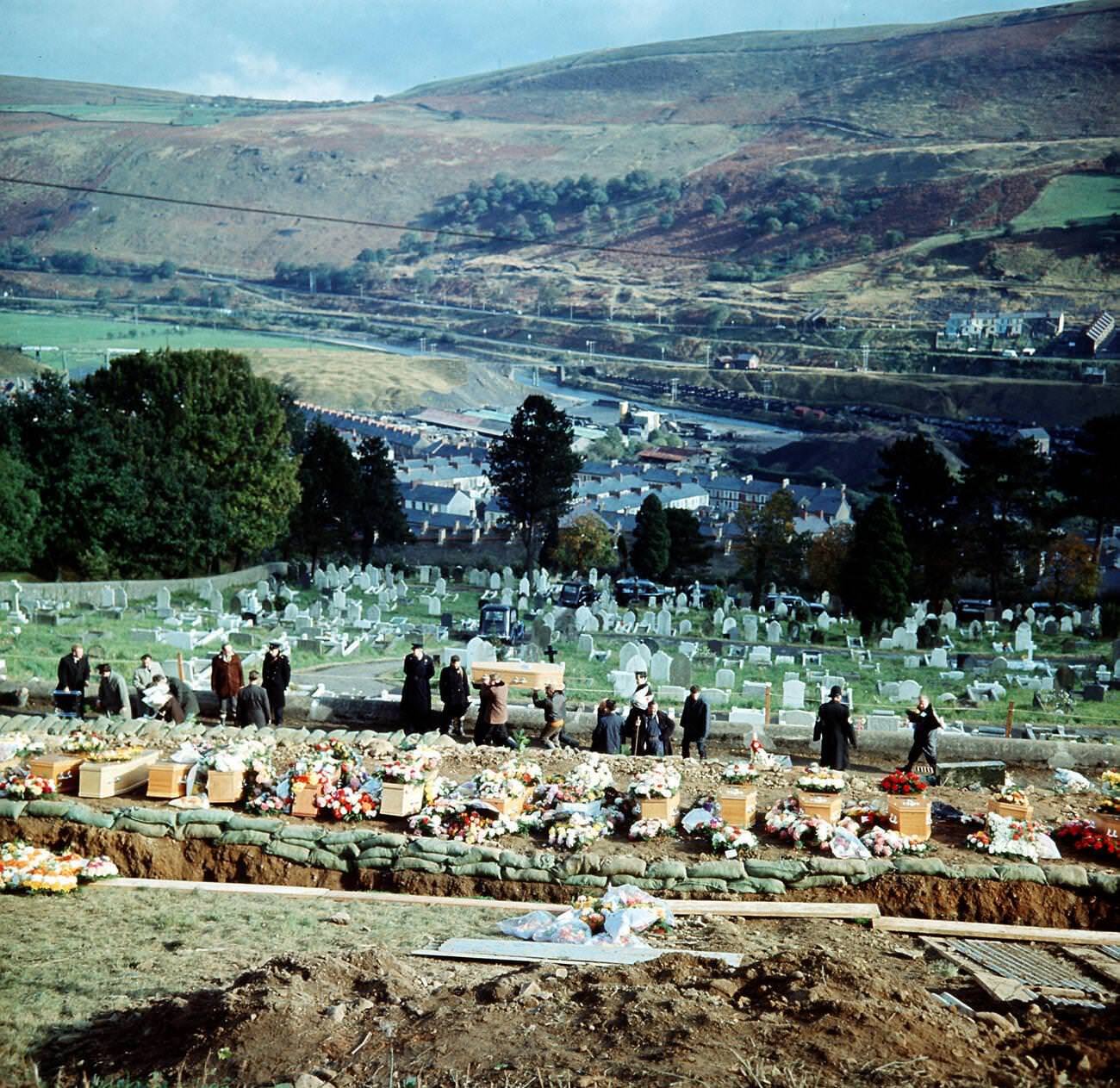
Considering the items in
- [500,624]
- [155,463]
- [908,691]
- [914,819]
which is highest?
[155,463]

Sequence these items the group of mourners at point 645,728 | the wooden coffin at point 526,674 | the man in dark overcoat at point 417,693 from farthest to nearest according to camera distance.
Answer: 1. the wooden coffin at point 526,674
2. the man in dark overcoat at point 417,693
3. the group of mourners at point 645,728

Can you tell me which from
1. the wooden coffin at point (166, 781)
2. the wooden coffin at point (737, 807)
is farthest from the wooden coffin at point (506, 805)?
the wooden coffin at point (166, 781)

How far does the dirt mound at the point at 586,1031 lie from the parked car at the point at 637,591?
85.9 feet

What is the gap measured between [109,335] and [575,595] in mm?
83281

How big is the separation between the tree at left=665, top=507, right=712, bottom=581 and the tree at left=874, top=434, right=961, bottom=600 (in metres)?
6.33

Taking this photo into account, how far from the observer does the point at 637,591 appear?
3797 cm

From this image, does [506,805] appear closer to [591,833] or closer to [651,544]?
[591,833]

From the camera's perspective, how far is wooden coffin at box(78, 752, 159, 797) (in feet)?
40.7

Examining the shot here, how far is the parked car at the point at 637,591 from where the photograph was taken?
36.1m

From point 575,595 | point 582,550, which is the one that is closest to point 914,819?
point 575,595

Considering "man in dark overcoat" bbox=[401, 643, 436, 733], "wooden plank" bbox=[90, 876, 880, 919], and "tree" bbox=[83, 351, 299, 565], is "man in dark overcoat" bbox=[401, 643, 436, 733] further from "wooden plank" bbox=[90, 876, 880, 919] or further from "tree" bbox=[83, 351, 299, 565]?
"tree" bbox=[83, 351, 299, 565]

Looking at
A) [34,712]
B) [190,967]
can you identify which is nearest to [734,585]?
[34,712]

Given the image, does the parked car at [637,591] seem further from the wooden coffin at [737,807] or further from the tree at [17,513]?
the wooden coffin at [737,807]

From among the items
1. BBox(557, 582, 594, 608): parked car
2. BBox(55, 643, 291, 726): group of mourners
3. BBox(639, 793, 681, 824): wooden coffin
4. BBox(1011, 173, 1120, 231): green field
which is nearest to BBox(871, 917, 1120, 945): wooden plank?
BBox(639, 793, 681, 824): wooden coffin
